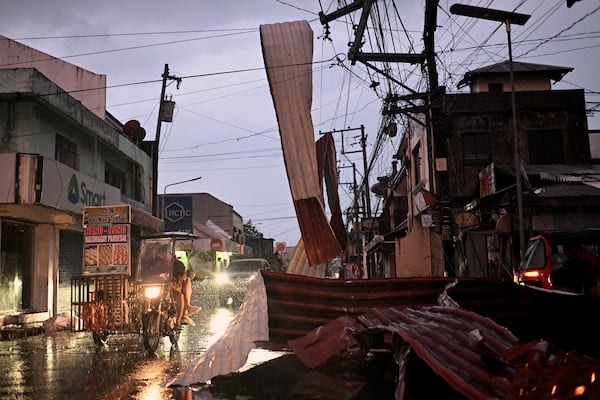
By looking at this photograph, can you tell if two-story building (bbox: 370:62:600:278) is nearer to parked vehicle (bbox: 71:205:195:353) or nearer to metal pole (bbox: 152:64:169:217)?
parked vehicle (bbox: 71:205:195:353)

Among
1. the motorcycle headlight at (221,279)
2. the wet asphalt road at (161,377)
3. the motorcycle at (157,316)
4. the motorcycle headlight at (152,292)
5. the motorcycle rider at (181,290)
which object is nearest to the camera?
the wet asphalt road at (161,377)

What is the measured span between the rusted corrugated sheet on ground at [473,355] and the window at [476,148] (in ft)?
63.0

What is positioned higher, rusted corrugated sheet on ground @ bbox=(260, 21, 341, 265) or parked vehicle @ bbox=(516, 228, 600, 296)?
rusted corrugated sheet on ground @ bbox=(260, 21, 341, 265)

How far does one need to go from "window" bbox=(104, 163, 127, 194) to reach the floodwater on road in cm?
1270

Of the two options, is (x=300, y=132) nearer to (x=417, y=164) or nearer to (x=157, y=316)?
(x=157, y=316)

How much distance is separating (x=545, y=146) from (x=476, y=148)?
2.88 m

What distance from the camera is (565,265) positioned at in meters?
9.60

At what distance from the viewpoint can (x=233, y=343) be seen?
6129mm

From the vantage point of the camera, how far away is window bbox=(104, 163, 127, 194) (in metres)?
25.3

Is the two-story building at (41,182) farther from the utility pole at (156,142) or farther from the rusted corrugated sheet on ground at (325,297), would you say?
the rusted corrugated sheet on ground at (325,297)

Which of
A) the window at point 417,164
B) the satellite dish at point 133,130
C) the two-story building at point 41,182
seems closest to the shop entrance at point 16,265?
the two-story building at point 41,182

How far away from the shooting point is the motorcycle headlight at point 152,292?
33.3 ft

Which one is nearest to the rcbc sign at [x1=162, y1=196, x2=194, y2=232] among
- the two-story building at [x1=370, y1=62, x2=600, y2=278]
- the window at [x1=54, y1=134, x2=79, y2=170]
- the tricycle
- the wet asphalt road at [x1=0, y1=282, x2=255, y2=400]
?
the window at [x1=54, y1=134, x2=79, y2=170]

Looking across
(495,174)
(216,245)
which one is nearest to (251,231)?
(216,245)
